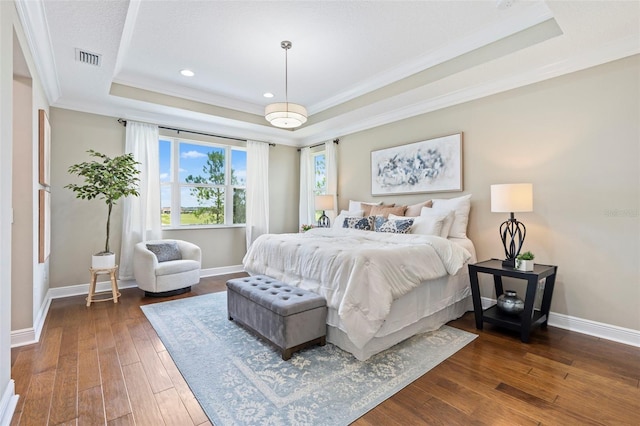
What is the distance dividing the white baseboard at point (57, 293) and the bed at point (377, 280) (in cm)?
211

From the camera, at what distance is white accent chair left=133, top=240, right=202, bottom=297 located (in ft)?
13.2

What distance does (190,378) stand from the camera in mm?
2150

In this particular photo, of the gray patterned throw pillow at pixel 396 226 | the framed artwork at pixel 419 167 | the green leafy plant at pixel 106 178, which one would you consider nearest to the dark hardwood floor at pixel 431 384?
the gray patterned throw pillow at pixel 396 226

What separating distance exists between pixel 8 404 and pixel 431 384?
102 inches

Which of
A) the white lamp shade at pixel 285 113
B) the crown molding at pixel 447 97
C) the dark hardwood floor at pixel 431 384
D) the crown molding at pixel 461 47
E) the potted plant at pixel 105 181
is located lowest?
the dark hardwood floor at pixel 431 384

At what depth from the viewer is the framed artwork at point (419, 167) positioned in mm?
3979

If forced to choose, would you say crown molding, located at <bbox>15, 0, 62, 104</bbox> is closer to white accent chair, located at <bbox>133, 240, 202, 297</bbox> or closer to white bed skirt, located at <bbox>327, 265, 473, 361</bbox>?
white accent chair, located at <bbox>133, 240, 202, 297</bbox>

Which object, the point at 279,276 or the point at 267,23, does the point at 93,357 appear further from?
the point at 267,23

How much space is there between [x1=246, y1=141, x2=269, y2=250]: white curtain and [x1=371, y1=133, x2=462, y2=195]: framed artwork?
7.11 ft

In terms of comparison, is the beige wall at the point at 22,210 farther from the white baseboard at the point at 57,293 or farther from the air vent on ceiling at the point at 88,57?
the air vent on ceiling at the point at 88,57

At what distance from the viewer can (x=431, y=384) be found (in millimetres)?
2092

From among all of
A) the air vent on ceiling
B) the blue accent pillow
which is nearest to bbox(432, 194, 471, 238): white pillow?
the blue accent pillow

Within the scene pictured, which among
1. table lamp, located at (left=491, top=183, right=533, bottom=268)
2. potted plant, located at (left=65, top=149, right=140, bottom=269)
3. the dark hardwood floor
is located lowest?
the dark hardwood floor

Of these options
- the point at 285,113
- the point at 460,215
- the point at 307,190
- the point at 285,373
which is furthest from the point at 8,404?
the point at 307,190
